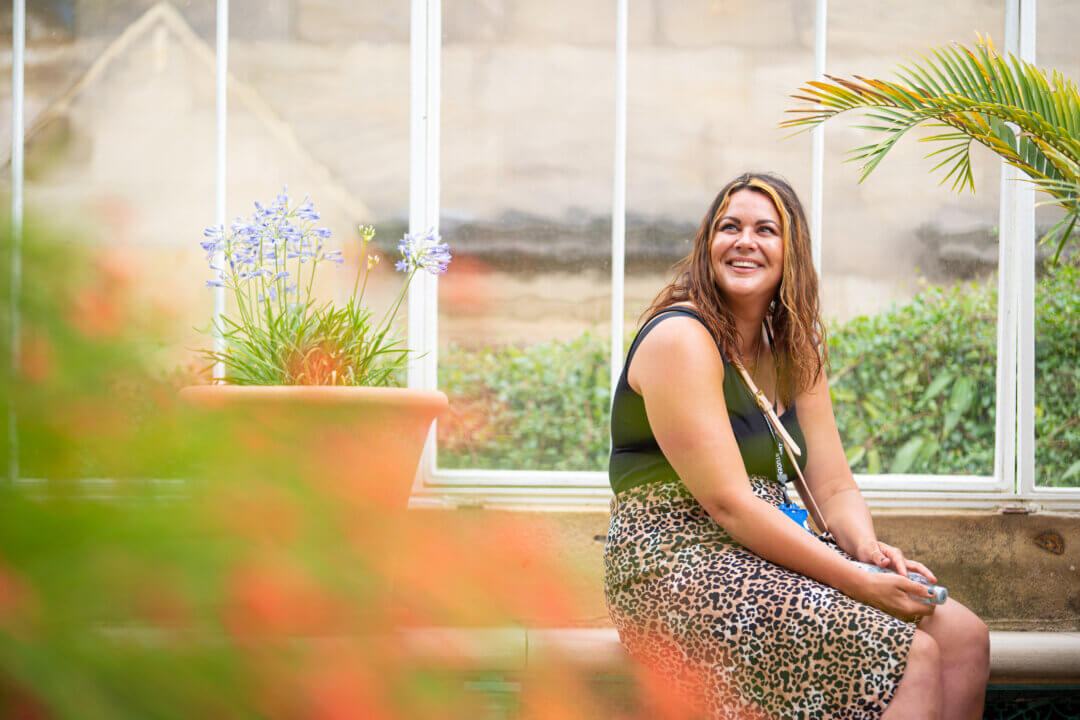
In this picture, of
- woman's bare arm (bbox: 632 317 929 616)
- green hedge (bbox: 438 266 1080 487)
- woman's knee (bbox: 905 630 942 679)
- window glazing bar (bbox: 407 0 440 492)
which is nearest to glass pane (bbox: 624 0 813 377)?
green hedge (bbox: 438 266 1080 487)

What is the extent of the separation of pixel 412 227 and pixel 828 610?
192cm

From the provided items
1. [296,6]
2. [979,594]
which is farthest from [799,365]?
[296,6]

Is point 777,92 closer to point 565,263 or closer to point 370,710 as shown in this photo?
point 565,263

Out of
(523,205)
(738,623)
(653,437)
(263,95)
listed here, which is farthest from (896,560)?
(263,95)

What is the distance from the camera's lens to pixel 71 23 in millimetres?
3105

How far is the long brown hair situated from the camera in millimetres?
2273

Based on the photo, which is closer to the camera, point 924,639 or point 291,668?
point 291,668

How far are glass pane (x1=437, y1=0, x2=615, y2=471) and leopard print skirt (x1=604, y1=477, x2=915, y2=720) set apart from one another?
1247 millimetres

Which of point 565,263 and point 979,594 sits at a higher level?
point 565,263

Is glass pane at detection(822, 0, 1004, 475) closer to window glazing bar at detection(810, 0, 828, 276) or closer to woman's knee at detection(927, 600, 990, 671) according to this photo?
window glazing bar at detection(810, 0, 828, 276)

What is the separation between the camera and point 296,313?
101 inches

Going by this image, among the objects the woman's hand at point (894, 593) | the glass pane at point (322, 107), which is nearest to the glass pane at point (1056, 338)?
the woman's hand at point (894, 593)

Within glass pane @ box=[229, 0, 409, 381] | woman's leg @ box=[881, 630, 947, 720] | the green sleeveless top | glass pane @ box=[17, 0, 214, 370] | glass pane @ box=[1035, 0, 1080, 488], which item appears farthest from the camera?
glass pane @ box=[1035, 0, 1080, 488]

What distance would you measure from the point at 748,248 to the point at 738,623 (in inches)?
35.4
